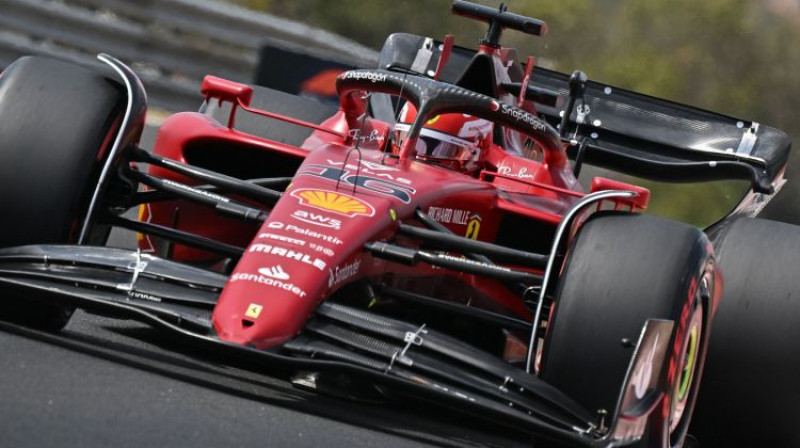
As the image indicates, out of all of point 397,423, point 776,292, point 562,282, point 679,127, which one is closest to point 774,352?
point 776,292

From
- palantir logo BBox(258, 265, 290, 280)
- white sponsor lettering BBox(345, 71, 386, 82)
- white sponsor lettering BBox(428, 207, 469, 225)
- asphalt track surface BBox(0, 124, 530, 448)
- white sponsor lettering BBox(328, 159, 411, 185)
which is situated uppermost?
white sponsor lettering BBox(345, 71, 386, 82)

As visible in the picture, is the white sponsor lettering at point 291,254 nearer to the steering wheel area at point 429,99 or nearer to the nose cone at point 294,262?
the nose cone at point 294,262

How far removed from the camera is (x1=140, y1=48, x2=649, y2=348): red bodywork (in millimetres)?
4703

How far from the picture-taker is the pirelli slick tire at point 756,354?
18.4 ft

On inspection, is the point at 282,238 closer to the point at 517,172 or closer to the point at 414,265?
the point at 414,265

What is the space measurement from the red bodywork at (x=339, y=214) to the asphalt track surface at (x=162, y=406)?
27 cm

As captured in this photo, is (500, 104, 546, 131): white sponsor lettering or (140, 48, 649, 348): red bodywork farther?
(500, 104, 546, 131): white sponsor lettering

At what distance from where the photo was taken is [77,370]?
4.60 meters

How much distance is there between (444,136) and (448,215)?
650 millimetres

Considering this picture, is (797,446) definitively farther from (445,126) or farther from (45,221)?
(45,221)

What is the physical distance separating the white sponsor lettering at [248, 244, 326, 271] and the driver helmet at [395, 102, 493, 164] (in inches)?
60.2

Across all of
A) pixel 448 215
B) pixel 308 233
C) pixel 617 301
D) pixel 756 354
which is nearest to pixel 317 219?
pixel 308 233

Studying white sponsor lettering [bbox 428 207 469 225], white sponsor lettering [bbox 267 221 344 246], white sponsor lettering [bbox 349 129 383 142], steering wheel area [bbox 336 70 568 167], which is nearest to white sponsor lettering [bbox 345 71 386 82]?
steering wheel area [bbox 336 70 568 167]

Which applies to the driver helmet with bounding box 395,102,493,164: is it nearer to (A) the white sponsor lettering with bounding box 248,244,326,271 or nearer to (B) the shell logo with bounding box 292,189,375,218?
(B) the shell logo with bounding box 292,189,375,218
